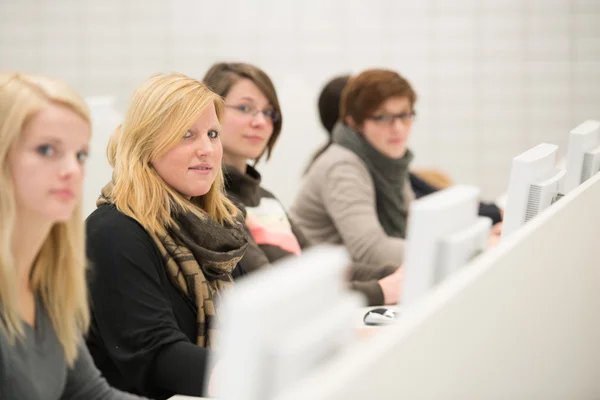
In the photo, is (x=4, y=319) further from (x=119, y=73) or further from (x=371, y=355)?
(x=119, y=73)

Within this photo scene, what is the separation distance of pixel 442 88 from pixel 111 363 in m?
3.80

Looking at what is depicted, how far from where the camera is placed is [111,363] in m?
1.76

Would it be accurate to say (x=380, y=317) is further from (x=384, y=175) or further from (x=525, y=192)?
(x=384, y=175)

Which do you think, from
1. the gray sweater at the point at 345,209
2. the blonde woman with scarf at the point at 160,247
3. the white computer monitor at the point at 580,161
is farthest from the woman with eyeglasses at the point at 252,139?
the white computer monitor at the point at 580,161

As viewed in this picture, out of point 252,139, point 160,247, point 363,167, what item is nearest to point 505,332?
point 160,247

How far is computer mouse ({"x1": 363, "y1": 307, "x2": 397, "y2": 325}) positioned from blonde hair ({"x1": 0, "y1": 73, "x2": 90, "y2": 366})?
2.74ft

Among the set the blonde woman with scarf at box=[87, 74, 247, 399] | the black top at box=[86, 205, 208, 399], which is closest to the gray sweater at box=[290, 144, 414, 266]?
the blonde woman with scarf at box=[87, 74, 247, 399]

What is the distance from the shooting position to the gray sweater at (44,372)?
4.01ft

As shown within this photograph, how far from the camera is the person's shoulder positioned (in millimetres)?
1670

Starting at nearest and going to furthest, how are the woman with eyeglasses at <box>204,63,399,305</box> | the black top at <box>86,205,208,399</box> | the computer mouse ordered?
the black top at <box>86,205,208,399</box> < the computer mouse < the woman with eyeglasses at <box>204,63,399,305</box>

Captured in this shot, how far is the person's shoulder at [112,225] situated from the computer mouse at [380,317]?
0.64 m

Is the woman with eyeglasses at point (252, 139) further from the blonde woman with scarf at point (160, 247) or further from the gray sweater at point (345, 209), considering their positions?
the blonde woman with scarf at point (160, 247)

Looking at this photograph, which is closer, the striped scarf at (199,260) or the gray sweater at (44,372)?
the gray sweater at (44,372)

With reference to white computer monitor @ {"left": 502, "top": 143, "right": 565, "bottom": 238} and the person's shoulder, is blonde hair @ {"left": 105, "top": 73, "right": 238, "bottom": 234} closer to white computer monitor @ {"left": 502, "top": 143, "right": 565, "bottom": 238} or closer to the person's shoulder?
the person's shoulder
